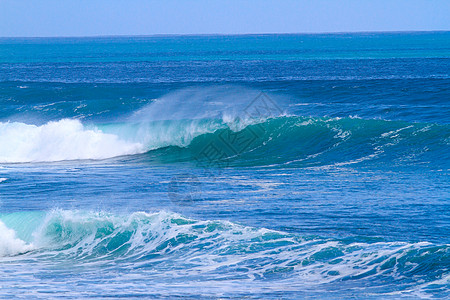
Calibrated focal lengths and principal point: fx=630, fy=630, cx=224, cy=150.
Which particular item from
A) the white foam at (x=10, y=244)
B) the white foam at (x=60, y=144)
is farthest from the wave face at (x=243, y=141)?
the white foam at (x=10, y=244)

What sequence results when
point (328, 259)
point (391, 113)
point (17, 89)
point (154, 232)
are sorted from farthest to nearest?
point (17, 89) → point (391, 113) → point (154, 232) → point (328, 259)

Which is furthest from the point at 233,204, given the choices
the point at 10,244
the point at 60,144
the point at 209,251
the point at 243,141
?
the point at 60,144

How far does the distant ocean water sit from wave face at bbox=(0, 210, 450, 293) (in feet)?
0.09

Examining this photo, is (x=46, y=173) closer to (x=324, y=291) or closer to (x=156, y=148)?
(x=156, y=148)

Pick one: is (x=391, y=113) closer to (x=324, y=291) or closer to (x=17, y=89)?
(x=324, y=291)

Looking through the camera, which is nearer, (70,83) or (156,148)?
(156,148)

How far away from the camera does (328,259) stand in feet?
29.2

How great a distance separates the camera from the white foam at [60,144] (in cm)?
2102

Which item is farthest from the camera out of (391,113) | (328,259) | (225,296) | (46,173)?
(391,113)

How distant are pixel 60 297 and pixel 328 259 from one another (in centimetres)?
368

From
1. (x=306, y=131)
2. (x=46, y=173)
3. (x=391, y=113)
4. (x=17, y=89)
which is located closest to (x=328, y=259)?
(x=46, y=173)

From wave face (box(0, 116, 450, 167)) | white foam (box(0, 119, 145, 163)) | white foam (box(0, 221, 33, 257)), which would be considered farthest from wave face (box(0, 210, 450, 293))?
white foam (box(0, 119, 145, 163))

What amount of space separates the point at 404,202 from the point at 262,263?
13.0 ft

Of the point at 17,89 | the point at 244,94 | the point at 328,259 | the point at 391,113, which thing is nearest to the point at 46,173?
the point at 328,259
